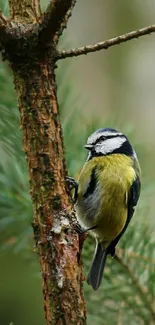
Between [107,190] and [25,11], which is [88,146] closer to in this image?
[107,190]

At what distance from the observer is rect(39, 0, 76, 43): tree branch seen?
66 centimetres

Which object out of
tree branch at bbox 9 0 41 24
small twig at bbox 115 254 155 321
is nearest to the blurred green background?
small twig at bbox 115 254 155 321

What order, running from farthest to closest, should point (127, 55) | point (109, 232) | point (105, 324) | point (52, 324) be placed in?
point (127, 55) < point (109, 232) < point (105, 324) < point (52, 324)

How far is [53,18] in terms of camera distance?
0.66 meters

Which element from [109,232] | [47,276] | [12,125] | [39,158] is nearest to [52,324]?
[47,276]

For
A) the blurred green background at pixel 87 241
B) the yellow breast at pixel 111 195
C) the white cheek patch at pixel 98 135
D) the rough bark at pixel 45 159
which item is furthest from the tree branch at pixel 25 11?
the yellow breast at pixel 111 195

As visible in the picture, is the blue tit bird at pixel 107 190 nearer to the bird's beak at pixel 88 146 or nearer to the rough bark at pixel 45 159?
the bird's beak at pixel 88 146

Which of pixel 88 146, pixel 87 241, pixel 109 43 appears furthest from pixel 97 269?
pixel 109 43

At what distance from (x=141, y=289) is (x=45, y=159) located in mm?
239

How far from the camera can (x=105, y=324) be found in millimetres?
837

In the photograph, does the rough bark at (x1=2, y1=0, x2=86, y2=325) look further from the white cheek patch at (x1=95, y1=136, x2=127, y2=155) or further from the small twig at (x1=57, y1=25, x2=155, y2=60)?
the white cheek patch at (x1=95, y1=136, x2=127, y2=155)

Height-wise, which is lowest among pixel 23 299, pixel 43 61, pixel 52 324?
pixel 23 299

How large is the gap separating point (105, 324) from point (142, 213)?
183mm

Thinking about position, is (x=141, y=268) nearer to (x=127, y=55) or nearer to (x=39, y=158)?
(x=39, y=158)
